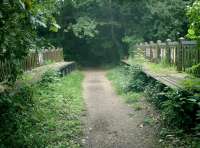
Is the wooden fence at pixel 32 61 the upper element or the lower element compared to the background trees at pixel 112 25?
lower

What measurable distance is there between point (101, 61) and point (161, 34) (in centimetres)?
870

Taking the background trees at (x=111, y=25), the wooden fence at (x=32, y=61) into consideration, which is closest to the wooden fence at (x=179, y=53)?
the wooden fence at (x=32, y=61)

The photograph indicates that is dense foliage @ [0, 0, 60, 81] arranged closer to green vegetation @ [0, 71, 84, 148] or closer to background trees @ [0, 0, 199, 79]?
green vegetation @ [0, 71, 84, 148]

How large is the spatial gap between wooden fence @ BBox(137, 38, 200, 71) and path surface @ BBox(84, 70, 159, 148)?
231cm

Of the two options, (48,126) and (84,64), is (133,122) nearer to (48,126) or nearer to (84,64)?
(48,126)

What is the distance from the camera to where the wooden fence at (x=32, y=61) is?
9.27 metres

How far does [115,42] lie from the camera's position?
96.2 ft

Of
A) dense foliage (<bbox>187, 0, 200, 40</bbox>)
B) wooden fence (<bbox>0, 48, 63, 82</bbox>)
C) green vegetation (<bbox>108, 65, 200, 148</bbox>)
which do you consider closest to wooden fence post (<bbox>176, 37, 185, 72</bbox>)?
dense foliage (<bbox>187, 0, 200, 40</bbox>)

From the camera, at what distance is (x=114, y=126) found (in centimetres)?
811

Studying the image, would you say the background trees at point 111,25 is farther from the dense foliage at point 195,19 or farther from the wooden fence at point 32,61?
the dense foliage at point 195,19

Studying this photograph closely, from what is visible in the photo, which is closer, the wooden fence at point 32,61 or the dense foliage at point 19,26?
the dense foliage at point 19,26

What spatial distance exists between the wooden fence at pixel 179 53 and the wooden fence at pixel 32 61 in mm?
4561

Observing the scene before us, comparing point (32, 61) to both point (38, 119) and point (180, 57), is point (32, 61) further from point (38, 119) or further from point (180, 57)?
point (38, 119)

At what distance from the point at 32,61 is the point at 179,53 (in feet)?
19.2
